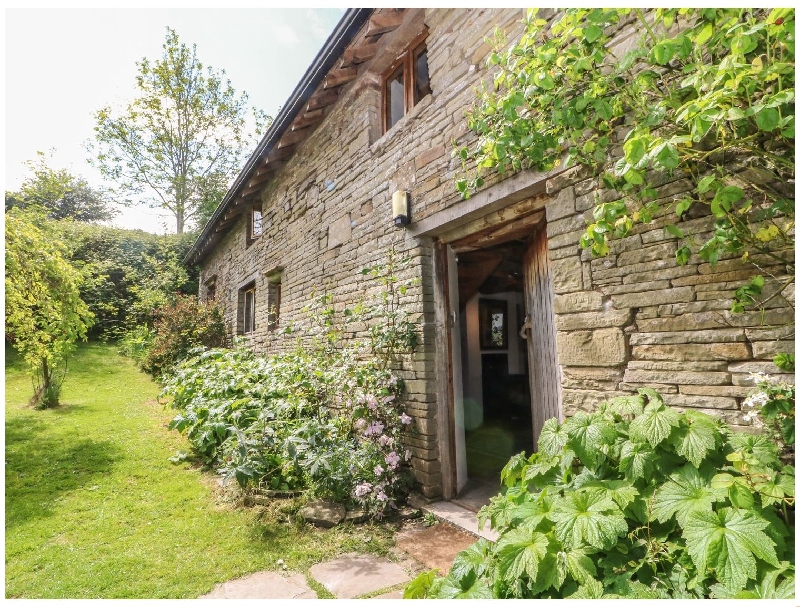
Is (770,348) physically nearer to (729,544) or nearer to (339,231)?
(729,544)

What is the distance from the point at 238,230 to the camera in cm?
988

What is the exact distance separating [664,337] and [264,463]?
340cm

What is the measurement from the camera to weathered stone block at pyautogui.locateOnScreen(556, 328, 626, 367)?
93.5 inches

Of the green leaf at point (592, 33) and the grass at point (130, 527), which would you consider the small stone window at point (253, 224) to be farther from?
the green leaf at point (592, 33)

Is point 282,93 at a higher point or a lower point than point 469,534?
higher

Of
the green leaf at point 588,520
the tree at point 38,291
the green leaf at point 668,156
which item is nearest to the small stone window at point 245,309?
the tree at point 38,291

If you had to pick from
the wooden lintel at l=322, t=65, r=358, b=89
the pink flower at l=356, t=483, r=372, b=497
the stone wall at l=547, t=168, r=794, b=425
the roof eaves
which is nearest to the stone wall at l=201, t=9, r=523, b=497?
the wooden lintel at l=322, t=65, r=358, b=89

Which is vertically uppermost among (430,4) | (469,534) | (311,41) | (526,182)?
(311,41)

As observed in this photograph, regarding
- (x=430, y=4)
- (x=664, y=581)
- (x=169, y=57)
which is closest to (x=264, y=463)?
(x=664, y=581)

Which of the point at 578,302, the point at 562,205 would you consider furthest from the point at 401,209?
the point at 578,302

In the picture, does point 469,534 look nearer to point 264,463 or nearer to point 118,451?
point 264,463

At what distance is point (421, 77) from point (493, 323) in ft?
13.3

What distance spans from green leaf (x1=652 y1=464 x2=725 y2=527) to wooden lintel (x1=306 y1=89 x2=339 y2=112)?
5.42 metres

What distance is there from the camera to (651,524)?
5.85 feet
